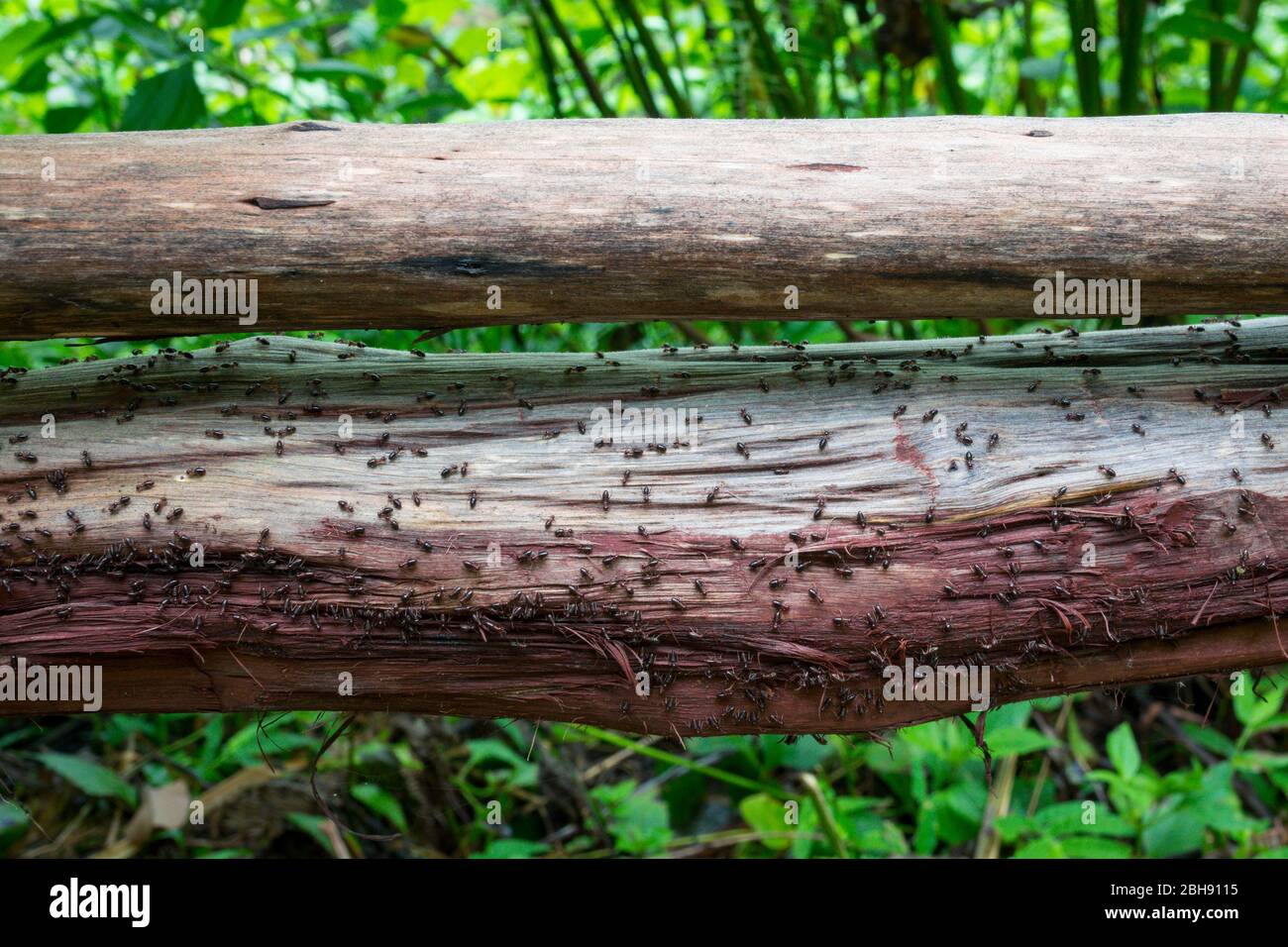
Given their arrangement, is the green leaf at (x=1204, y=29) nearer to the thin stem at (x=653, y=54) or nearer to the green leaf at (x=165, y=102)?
the thin stem at (x=653, y=54)

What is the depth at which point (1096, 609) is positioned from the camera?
1796 mm

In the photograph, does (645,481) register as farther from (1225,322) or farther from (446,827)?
(446,827)

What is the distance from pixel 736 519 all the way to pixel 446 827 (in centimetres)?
283

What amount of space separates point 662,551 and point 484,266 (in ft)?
2.04

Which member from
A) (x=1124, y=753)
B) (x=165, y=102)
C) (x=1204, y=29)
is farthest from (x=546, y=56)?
(x=1124, y=753)

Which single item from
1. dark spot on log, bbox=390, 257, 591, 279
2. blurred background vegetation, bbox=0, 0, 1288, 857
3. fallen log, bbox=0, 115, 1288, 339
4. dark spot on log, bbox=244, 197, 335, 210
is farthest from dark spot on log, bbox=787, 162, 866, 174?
blurred background vegetation, bbox=0, 0, 1288, 857

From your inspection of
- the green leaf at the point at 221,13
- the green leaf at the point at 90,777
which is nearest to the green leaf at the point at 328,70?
the green leaf at the point at 221,13

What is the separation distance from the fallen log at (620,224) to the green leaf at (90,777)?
2.60m

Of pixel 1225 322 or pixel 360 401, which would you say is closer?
pixel 360 401

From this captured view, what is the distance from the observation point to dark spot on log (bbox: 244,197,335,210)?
1727 mm

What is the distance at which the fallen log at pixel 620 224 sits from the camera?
1717 millimetres

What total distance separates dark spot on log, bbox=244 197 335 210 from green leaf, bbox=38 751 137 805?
2.95 metres
